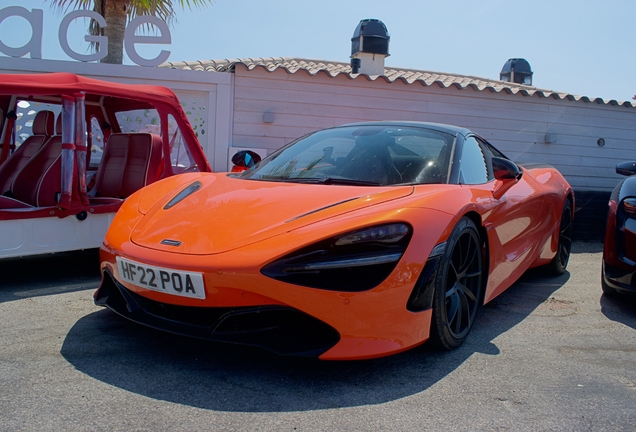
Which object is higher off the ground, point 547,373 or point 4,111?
point 4,111

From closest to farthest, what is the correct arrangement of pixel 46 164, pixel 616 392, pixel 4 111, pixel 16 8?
pixel 616 392, pixel 46 164, pixel 4 111, pixel 16 8

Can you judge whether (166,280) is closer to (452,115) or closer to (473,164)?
(473,164)

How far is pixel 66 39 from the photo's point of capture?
27.9 ft

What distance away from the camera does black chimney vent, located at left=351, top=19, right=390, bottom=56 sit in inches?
581

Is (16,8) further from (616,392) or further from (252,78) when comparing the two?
(616,392)

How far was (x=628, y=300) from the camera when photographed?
4715 mm

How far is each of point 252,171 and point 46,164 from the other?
2.05 metres

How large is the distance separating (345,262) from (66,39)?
24.3ft

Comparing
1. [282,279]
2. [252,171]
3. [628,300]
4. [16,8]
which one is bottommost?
[628,300]

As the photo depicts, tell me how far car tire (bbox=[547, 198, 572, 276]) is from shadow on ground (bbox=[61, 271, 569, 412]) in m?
2.21

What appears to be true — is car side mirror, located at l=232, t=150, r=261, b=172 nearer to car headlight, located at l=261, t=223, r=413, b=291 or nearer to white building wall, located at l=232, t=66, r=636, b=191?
car headlight, located at l=261, t=223, r=413, b=291

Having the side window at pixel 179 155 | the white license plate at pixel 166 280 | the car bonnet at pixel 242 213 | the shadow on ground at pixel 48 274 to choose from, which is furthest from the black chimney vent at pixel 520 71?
the white license plate at pixel 166 280

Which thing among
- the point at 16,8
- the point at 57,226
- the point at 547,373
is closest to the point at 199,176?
the point at 57,226

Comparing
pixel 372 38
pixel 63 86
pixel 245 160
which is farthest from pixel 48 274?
pixel 372 38
